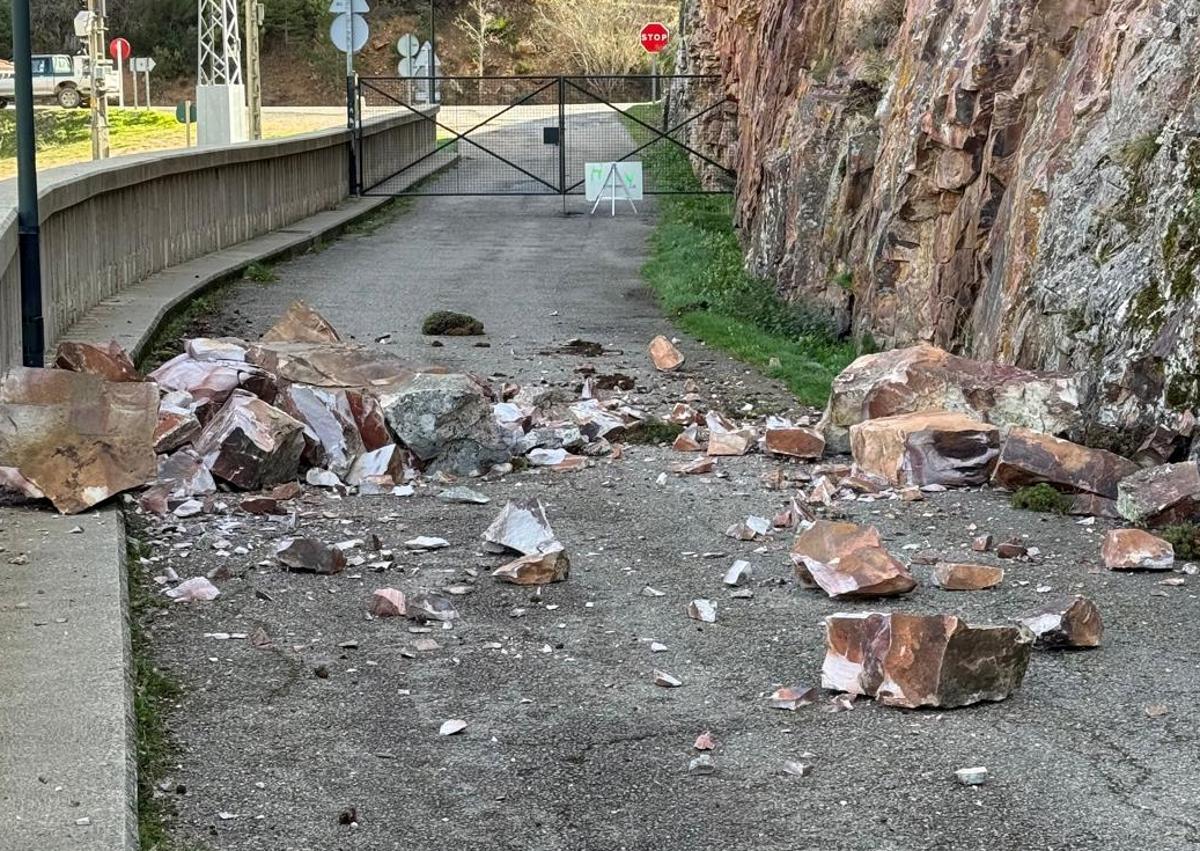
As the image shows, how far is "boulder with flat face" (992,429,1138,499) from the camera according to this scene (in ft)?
26.4

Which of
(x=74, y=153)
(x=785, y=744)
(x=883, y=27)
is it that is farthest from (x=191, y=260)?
(x=74, y=153)

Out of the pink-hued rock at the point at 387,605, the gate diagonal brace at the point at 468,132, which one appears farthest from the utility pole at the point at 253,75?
the pink-hued rock at the point at 387,605

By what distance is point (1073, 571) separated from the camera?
7098 millimetres

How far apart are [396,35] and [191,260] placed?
7211 cm

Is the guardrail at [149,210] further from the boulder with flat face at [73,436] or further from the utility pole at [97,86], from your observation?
the utility pole at [97,86]

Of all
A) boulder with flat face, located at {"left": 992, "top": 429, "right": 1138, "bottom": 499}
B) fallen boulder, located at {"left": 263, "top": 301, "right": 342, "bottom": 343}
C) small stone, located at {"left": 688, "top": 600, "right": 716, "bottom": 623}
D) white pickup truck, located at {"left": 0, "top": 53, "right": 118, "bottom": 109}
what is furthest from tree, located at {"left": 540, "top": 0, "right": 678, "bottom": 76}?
small stone, located at {"left": 688, "top": 600, "right": 716, "bottom": 623}

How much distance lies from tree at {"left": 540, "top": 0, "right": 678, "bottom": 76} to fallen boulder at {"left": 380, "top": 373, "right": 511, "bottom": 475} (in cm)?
6581

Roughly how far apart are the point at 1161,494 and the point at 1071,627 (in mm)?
1785

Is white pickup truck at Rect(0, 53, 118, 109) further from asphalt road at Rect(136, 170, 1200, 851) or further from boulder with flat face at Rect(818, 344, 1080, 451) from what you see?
asphalt road at Rect(136, 170, 1200, 851)

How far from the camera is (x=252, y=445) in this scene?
849 cm

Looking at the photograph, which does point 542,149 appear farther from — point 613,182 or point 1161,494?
point 1161,494

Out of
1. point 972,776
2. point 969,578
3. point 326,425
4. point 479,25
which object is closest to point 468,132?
point 326,425

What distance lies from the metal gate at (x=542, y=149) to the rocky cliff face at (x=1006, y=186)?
11035 millimetres

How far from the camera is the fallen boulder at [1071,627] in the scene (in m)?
6.02
